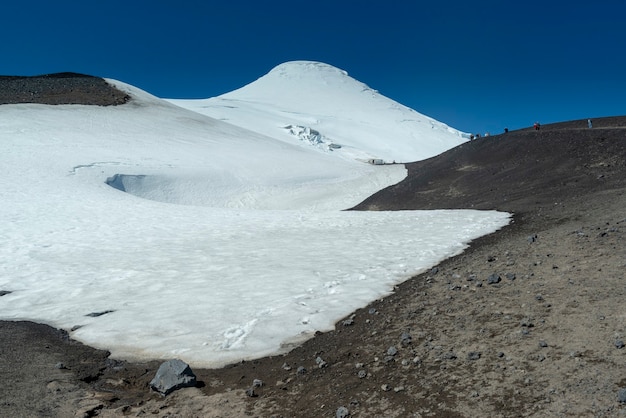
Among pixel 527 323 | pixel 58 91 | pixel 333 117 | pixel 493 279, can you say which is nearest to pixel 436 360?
pixel 527 323

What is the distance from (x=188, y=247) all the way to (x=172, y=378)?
847cm

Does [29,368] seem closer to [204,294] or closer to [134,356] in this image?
[134,356]

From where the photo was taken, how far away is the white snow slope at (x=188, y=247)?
779 cm

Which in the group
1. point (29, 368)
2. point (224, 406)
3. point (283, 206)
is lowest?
point (224, 406)

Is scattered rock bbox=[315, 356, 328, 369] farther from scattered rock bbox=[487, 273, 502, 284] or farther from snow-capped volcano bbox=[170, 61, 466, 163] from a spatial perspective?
snow-capped volcano bbox=[170, 61, 466, 163]

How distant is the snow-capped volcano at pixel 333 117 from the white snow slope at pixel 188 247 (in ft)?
138

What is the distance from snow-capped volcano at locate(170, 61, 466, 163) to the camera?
7856 cm

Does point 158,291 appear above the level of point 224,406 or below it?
above

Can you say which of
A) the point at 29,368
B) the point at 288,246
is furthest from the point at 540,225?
the point at 29,368

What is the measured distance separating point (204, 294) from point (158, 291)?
1.18 meters

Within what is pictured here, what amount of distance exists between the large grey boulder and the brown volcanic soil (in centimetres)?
12

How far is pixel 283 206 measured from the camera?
28734 mm

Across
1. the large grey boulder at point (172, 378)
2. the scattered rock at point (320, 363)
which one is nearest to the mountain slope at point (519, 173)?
the scattered rock at point (320, 363)

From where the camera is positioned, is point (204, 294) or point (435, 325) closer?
point (435, 325)
